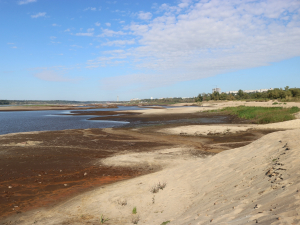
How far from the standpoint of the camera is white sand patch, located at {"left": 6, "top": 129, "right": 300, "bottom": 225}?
4420 millimetres

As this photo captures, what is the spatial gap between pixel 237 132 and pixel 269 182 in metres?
17.6

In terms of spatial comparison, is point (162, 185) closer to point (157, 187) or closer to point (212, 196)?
point (157, 187)

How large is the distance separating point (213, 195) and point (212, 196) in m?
0.07

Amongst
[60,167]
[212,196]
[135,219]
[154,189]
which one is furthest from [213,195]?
[60,167]

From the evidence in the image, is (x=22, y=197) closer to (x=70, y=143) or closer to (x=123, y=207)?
(x=123, y=207)

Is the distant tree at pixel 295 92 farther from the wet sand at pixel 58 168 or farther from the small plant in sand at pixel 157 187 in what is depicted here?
the small plant in sand at pixel 157 187

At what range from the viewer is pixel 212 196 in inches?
241

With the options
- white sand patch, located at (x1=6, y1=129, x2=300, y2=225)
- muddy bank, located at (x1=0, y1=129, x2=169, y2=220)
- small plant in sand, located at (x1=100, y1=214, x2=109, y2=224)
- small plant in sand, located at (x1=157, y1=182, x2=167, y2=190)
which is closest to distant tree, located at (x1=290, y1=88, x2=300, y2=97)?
muddy bank, located at (x1=0, y1=129, x2=169, y2=220)

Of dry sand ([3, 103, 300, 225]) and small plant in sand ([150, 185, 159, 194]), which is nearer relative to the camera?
dry sand ([3, 103, 300, 225])

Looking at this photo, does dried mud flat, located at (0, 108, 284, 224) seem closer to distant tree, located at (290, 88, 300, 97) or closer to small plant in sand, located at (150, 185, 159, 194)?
small plant in sand, located at (150, 185, 159, 194)

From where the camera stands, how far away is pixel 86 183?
9.39 meters

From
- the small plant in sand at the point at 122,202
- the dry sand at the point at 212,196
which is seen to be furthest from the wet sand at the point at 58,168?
the small plant in sand at the point at 122,202

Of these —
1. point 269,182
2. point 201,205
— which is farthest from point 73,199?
point 269,182

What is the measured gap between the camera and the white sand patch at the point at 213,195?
14.5 ft
